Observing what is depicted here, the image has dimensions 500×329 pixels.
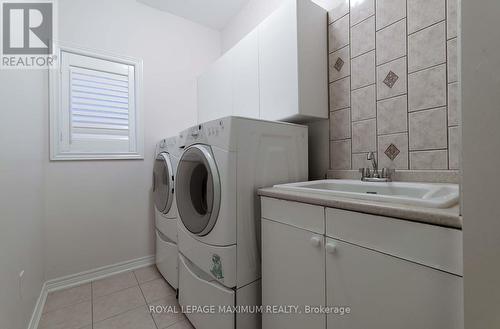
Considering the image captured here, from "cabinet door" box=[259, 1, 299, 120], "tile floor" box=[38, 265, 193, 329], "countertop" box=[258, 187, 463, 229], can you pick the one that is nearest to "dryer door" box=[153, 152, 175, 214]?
"tile floor" box=[38, 265, 193, 329]

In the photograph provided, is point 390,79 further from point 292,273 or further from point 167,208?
point 167,208

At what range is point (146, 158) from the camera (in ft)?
7.16

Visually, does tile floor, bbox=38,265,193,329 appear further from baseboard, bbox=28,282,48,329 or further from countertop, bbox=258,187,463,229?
countertop, bbox=258,187,463,229

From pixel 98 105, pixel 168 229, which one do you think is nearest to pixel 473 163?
pixel 168 229

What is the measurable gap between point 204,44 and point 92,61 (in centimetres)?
122

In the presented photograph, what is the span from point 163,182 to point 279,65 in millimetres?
1287

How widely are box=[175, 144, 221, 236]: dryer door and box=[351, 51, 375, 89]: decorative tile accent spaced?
1.01 meters

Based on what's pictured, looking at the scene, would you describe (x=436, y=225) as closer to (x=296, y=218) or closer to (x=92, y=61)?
(x=296, y=218)

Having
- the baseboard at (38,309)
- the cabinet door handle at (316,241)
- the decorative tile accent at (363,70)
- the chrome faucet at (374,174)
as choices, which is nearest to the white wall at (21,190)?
the baseboard at (38,309)

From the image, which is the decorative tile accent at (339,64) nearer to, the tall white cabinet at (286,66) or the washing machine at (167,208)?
the tall white cabinet at (286,66)

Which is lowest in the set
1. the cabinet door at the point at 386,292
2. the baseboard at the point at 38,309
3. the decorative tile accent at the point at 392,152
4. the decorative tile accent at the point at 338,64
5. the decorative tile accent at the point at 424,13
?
the baseboard at the point at 38,309

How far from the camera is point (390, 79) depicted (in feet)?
4.02

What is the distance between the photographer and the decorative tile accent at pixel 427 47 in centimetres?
105

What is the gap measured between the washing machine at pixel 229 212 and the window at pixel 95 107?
111 centimetres
